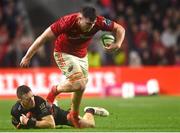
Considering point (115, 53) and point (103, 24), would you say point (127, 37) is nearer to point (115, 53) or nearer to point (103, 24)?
point (115, 53)

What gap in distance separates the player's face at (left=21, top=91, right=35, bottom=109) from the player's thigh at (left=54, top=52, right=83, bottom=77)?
3.02ft

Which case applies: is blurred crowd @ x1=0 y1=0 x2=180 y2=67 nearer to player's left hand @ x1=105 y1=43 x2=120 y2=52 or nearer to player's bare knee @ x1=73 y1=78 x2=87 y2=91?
player's bare knee @ x1=73 y1=78 x2=87 y2=91

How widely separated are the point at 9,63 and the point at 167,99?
6607 millimetres

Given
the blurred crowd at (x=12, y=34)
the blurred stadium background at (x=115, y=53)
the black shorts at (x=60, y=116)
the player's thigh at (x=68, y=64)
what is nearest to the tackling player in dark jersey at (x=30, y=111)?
the black shorts at (x=60, y=116)

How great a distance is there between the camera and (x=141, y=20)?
28688 millimetres

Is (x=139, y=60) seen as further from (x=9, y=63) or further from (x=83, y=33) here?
(x=83, y=33)

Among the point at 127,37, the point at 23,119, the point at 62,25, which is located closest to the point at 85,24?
the point at 62,25

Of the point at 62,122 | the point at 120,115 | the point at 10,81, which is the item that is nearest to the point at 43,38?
the point at 62,122

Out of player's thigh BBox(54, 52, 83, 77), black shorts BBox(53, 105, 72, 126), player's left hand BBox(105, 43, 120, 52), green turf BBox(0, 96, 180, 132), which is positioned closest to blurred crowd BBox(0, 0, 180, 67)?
green turf BBox(0, 96, 180, 132)

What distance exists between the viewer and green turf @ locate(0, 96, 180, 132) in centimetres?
1350

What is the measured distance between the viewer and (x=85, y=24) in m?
12.8

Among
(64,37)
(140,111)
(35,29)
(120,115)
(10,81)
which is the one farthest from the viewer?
(35,29)

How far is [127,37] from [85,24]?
15.2 m

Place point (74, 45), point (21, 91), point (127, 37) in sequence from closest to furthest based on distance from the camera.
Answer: point (21, 91) < point (74, 45) < point (127, 37)
